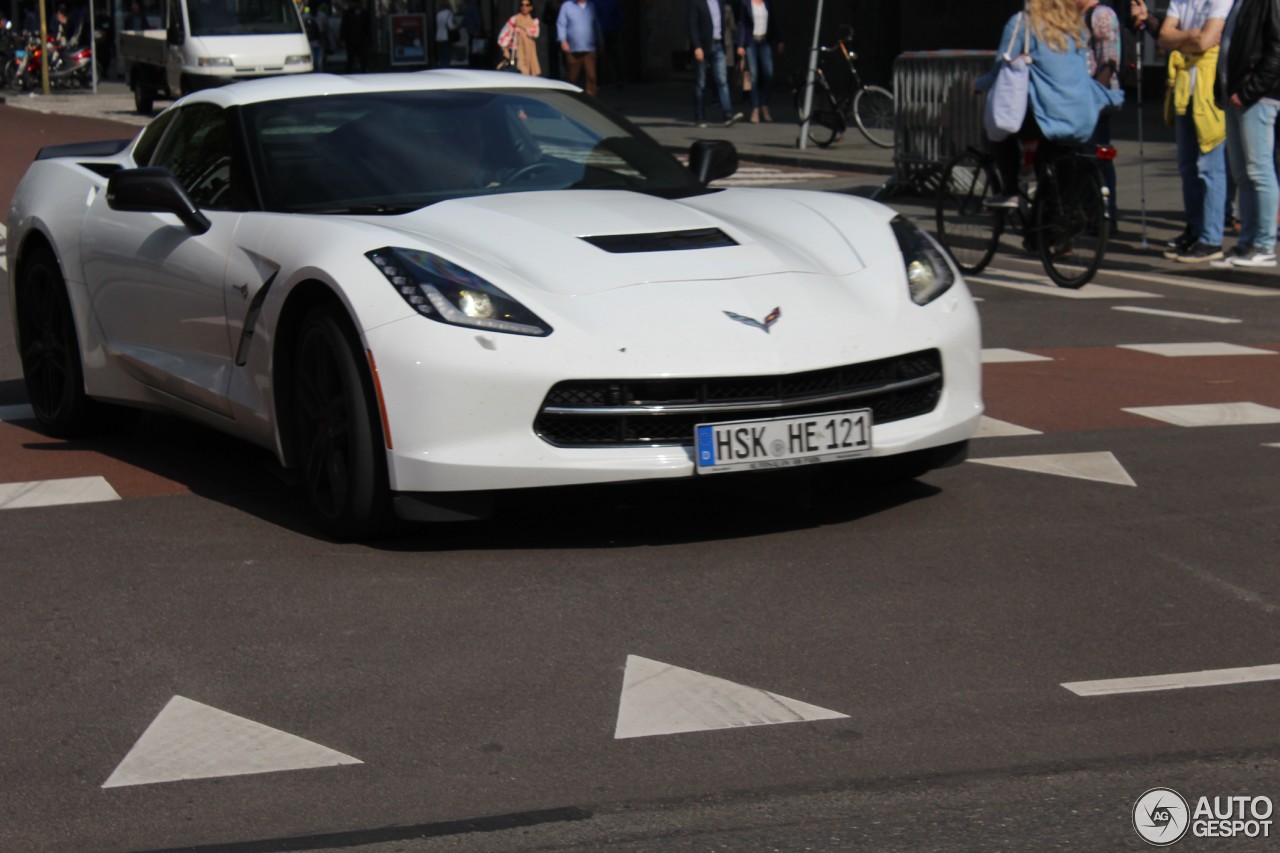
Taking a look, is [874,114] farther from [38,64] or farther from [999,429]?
[38,64]

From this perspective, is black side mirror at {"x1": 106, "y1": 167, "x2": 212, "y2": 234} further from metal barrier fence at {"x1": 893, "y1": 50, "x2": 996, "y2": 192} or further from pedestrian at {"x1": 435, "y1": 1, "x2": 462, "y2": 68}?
pedestrian at {"x1": 435, "y1": 1, "x2": 462, "y2": 68}

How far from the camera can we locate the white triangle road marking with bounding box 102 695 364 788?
3.91 meters

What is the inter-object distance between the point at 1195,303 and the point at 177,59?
2462cm

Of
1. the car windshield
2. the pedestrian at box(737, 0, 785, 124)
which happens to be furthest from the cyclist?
the pedestrian at box(737, 0, 785, 124)

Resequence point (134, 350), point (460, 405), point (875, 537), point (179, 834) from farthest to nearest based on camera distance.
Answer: point (134, 350), point (875, 537), point (460, 405), point (179, 834)

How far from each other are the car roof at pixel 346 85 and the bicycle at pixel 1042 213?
5034 millimetres

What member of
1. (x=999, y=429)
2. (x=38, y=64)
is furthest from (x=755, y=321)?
(x=38, y=64)

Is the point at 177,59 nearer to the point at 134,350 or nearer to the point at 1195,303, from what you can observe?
the point at 1195,303

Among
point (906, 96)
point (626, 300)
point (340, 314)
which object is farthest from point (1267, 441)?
point (906, 96)

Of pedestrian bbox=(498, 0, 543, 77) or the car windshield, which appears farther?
pedestrian bbox=(498, 0, 543, 77)

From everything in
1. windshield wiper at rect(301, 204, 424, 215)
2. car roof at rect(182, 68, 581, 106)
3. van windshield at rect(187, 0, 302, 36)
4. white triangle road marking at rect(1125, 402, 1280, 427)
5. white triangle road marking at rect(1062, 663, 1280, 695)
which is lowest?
white triangle road marking at rect(1062, 663, 1280, 695)

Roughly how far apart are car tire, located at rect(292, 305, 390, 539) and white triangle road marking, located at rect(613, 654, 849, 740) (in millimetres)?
1339

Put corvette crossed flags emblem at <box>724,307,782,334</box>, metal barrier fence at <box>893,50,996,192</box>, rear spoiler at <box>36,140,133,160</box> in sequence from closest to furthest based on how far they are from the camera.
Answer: corvette crossed flags emblem at <box>724,307,782,334</box>
rear spoiler at <box>36,140,133,160</box>
metal barrier fence at <box>893,50,996,192</box>

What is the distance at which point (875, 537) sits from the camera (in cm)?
578
